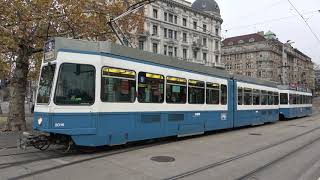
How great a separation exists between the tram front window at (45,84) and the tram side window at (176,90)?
4613 millimetres

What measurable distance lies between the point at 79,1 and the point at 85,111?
25.4 ft

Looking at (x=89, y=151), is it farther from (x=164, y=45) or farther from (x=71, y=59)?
(x=164, y=45)

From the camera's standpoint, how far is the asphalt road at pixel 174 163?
8500mm

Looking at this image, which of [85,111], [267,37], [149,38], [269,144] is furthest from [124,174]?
[267,37]

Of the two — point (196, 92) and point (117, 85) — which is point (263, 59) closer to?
point (196, 92)

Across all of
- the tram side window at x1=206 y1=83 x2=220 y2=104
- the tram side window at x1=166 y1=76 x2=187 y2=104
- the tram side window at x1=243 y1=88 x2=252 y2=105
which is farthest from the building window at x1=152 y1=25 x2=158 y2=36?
the tram side window at x1=166 y1=76 x2=187 y2=104

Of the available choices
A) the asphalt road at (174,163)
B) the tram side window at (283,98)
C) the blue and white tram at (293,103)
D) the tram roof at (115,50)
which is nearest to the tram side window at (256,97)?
the blue and white tram at (293,103)

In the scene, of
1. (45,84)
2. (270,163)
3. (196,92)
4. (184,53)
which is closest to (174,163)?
(270,163)

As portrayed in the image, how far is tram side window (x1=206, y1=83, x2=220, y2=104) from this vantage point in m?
16.8

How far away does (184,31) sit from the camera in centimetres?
7369

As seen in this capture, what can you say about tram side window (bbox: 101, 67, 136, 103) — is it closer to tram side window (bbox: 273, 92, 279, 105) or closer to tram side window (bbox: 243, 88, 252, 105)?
tram side window (bbox: 243, 88, 252, 105)

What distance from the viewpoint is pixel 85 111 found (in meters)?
10.5

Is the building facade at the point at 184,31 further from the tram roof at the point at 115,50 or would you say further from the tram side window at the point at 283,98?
the tram roof at the point at 115,50

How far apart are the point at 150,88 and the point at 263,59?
Result: 9264 cm
